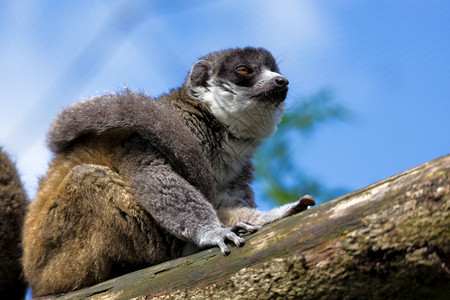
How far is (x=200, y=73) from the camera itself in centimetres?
926

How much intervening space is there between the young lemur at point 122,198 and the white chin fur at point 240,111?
47cm

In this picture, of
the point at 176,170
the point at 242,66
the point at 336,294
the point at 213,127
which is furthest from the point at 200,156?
the point at 336,294

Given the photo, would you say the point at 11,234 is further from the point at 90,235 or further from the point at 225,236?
the point at 225,236

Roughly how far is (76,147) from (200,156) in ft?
6.07

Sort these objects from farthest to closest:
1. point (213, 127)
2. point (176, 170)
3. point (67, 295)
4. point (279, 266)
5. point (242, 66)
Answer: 1. point (242, 66)
2. point (213, 127)
3. point (176, 170)
4. point (67, 295)
5. point (279, 266)

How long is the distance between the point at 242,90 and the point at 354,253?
4779mm

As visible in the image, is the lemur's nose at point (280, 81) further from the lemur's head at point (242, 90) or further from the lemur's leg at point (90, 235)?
the lemur's leg at point (90, 235)

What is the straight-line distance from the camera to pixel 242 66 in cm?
916

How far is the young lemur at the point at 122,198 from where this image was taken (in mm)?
6953

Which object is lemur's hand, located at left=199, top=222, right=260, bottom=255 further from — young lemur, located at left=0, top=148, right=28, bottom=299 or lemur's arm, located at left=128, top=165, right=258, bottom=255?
young lemur, located at left=0, top=148, right=28, bottom=299

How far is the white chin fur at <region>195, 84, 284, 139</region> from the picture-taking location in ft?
28.5

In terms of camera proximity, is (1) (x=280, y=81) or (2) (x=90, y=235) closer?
(2) (x=90, y=235)

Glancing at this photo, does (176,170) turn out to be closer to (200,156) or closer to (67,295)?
(200,156)

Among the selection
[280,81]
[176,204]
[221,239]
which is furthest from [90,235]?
[280,81]
